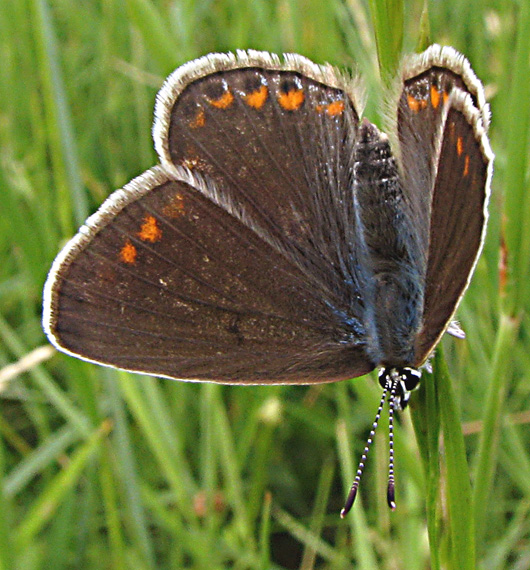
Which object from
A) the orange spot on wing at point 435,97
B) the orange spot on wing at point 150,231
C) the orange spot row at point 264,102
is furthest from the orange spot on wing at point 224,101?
the orange spot on wing at point 435,97

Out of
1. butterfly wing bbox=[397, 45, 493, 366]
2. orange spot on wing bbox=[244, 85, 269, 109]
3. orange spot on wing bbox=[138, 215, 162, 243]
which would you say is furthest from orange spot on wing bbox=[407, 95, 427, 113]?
orange spot on wing bbox=[138, 215, 162, 243]

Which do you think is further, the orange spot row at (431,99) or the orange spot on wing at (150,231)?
the orange spot on wing at (150,231)

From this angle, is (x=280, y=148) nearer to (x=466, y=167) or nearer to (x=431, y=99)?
(x=431, y=99)

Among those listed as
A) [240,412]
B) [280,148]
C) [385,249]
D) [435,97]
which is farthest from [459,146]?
[240,412]

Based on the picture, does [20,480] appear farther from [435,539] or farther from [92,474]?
[435,539]

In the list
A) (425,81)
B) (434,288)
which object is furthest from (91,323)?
(425,81)

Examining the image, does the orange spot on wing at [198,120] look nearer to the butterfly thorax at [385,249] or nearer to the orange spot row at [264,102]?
the orange spot row at [264,102]
